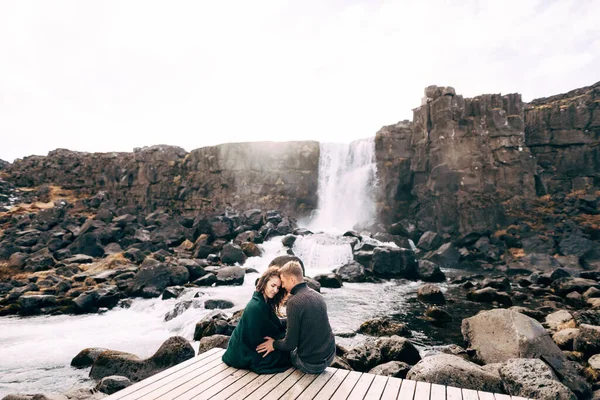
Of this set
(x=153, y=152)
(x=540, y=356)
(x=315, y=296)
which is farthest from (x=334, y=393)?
(x=153, y=152)

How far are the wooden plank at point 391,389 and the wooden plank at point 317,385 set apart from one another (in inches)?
29.5

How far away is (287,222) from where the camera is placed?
1439 inches

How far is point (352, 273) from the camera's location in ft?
75.0

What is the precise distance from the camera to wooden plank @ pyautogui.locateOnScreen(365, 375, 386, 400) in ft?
13.9

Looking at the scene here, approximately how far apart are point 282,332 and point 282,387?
821mm

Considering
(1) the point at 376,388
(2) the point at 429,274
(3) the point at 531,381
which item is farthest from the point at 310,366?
(2) the point at 429,274

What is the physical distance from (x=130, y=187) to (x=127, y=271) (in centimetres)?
4300

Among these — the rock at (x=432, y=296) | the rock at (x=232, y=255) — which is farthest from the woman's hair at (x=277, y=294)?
the rock at (x=232, y=255)

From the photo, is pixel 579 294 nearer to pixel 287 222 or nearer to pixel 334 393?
pixel 334 393

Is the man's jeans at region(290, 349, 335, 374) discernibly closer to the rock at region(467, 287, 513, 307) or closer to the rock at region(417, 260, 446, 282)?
the rock at region(467, 287, 513, 307)

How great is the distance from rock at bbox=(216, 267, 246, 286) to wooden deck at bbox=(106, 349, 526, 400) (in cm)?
1642

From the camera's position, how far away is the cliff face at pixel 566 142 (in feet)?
128

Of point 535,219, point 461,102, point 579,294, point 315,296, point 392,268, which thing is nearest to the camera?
point 315,296

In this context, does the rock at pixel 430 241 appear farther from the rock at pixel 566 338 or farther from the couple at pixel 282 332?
the couple at pixel 282 332
